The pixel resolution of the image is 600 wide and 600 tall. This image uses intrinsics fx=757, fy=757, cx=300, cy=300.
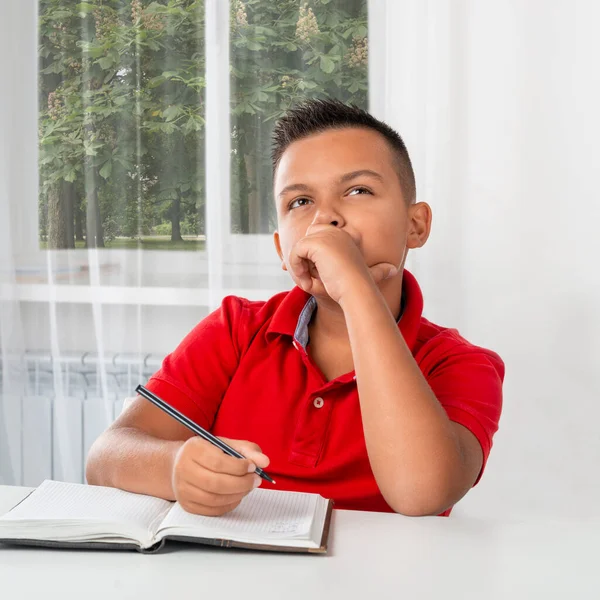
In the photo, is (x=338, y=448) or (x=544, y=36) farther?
(x=544, y=36)

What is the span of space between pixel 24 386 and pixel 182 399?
1283 millimetres

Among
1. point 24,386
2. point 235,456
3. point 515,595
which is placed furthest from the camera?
point 24,386

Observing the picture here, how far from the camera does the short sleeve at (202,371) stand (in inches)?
47.3

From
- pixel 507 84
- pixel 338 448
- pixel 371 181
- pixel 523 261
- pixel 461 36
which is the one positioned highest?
pixel 461 36

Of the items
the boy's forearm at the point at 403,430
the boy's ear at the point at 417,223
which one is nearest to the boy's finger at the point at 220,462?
the boy's forearm at the point at 403,430

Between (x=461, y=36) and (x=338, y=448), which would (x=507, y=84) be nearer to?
(x=461, y=36)

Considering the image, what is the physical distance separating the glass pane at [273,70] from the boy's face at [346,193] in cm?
88

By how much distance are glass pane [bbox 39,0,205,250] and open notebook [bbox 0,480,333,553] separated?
137 centimetres

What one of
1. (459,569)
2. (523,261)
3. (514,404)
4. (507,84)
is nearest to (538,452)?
(514,404)

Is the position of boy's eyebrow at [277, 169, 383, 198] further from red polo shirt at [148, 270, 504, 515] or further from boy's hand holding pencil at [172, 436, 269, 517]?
boy's hand holding pencil at [172, 436, 269, 517]

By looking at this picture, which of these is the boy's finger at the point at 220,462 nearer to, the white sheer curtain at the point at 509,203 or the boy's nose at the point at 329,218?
the boy's nose at the point at 329,218

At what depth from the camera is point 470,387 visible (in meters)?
1.09

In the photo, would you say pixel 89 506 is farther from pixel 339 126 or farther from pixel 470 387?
pixel 339 126

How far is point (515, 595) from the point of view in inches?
26.2
